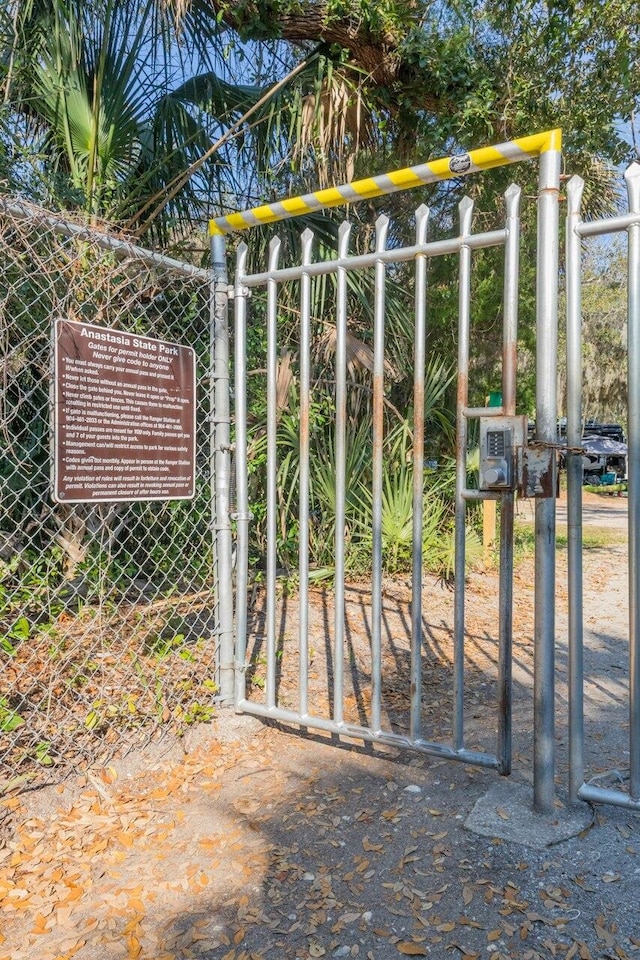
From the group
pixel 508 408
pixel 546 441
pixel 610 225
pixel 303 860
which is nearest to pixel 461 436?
pixel 508 408

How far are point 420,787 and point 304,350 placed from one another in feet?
6.31

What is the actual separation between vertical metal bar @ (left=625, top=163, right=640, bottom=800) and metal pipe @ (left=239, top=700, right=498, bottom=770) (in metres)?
0.51

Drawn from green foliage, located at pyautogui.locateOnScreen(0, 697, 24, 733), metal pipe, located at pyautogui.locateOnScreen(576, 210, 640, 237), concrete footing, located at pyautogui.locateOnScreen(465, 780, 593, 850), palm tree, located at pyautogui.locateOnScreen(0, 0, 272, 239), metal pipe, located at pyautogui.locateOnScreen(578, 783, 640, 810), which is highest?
palm tree, located at pyautogui.locateOnScreen(0, 0, 272, 239)

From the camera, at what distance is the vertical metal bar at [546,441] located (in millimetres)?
2430

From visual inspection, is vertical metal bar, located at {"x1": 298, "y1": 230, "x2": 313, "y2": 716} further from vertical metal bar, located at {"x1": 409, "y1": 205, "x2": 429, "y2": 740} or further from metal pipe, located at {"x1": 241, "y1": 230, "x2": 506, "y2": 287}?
vertical metal bar, located at {"x1": 409, "y1": 205, "x2": 429, "y2": 740}

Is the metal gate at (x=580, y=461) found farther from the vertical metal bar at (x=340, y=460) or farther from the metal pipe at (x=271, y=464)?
the metal pipe at (x=271, y=464)

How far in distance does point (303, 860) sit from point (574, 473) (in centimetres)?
167

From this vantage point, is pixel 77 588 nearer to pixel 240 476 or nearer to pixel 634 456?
pixel 240 476

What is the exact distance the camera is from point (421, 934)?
2.03m

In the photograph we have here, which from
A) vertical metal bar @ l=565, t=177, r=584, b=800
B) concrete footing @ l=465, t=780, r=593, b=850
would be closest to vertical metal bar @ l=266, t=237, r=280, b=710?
concrete footing @ l=465, t=780, r=593, b=850

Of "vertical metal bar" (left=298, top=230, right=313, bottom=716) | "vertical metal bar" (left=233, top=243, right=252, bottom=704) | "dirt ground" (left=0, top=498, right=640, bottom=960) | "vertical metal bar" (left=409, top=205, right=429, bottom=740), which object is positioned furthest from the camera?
"vertical metal bar" (left=233, top=243, right=252, bottom=704)

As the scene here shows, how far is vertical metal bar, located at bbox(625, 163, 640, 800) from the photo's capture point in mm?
2270

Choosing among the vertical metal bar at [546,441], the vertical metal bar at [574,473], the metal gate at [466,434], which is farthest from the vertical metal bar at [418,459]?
the vertical metal bar at [574,473]

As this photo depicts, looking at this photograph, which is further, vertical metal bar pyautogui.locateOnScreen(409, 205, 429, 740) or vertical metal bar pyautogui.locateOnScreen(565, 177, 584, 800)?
vertical metal bar pyautogui.locateOnScreen(409, 205, 429, 740)
